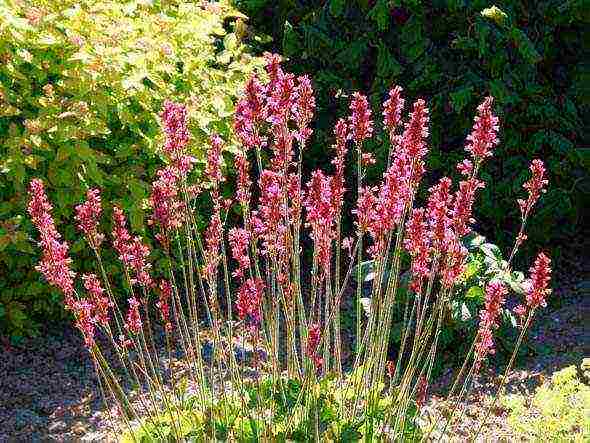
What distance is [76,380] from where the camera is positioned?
5.04m

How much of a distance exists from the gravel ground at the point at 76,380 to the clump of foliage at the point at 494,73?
2.46 feet

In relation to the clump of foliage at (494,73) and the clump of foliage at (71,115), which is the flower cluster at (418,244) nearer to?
the clump of foliage at (71,115)

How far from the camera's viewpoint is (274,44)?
6.95m

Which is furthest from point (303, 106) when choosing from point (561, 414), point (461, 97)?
point (461, 97)

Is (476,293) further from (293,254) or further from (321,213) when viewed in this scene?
(321,213)

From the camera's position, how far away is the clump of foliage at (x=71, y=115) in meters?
4.82

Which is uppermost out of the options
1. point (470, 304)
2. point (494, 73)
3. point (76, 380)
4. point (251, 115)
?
point (251, 115)

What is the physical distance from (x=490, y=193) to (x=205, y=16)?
2.24 metres

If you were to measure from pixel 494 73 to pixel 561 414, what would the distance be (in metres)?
2.78

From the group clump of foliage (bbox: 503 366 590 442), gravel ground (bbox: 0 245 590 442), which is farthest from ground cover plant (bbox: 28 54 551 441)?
gravel ground (bbox: 0 245 590 442)

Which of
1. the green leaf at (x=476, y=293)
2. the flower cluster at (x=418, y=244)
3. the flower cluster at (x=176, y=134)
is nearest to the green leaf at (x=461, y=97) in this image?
the green leaf at (x=476, y=293)

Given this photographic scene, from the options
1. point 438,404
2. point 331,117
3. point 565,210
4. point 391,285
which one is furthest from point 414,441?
point 331,117

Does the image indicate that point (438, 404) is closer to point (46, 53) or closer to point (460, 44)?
point (460, 44)

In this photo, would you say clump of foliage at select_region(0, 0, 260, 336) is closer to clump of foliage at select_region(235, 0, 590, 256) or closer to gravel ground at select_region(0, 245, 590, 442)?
gravel ground at select_region(0, 245, 590, 442)
